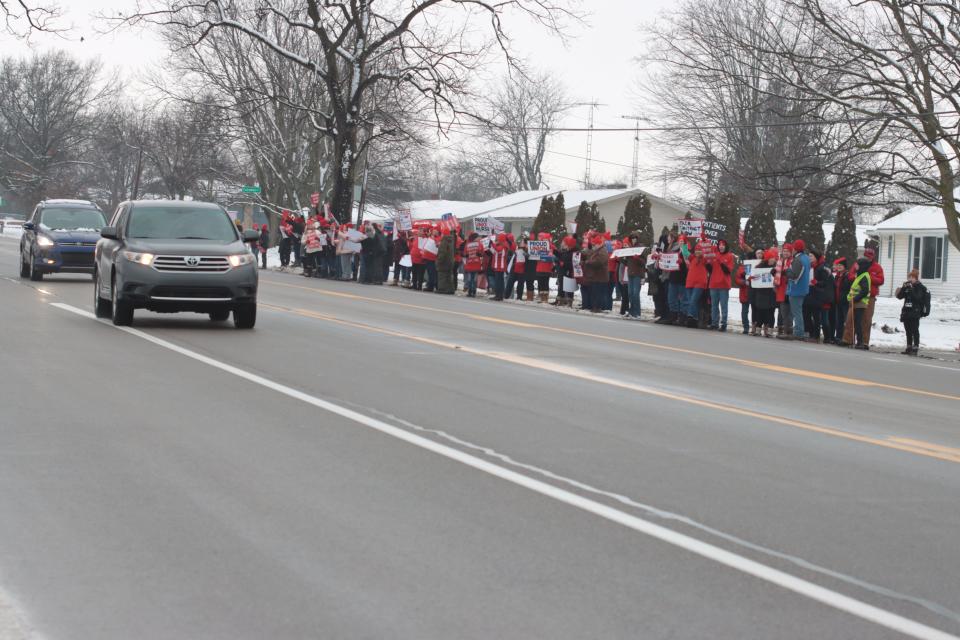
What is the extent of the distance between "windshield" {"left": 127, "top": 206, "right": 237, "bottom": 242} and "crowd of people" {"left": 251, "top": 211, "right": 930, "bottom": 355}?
9.84m

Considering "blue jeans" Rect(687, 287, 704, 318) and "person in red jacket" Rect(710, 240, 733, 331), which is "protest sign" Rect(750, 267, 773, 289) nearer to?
"person in red jacket" Rect(710, 240, 733, 331)

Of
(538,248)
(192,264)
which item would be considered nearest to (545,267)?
(538,248)

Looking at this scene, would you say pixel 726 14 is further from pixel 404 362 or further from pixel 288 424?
pixel 288 424

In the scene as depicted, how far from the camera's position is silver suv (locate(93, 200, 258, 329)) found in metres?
17.2

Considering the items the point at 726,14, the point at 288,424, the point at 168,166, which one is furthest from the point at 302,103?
the point at 288,424

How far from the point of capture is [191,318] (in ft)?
64.6

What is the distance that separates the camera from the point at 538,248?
3136cm

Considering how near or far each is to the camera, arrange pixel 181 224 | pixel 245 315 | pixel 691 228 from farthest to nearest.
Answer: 1. pixel 691 228
2. pixel 181 224
3. pixel 245 315

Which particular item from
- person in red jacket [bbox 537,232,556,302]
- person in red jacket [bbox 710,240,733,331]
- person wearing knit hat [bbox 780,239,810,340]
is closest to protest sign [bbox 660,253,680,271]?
person in red jacket [bbox 710,240,733,331]

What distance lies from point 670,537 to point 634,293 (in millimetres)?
21246

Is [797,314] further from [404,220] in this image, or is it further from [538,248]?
[404,220]

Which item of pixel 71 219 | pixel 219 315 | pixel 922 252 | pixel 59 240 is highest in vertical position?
pixel 922 252

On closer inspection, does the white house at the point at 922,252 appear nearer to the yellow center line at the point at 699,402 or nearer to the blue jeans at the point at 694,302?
the blue jeans at the point at 694,302

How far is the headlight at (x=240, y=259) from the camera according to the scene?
17531mm
